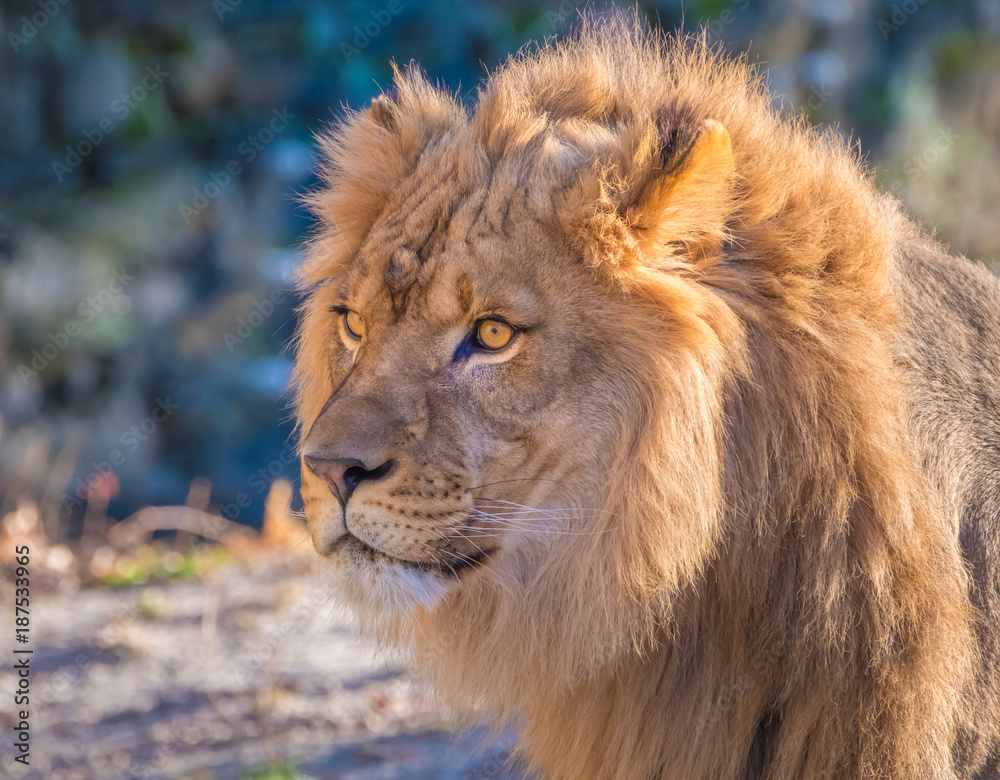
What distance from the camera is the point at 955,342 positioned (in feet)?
7.02

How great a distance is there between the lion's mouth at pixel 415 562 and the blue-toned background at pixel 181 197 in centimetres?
529

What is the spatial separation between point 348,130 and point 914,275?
1536 millimetres

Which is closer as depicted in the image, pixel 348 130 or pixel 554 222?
Answer: pixel 554 222

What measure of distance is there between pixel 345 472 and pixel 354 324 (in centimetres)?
52

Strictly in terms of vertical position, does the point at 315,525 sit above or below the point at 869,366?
below

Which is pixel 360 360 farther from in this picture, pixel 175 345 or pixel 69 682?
pixel 175 345

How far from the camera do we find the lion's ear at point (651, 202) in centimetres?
193

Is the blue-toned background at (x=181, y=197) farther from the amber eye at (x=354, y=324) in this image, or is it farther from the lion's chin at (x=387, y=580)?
the lion's chin at (x=387, y=580)

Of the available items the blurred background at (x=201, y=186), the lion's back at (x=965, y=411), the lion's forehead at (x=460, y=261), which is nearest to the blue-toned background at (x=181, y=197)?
the blurred background at (x=201, y=186)

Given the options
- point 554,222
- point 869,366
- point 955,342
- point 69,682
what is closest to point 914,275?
point 955,342

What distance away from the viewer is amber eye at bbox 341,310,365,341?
229 cm

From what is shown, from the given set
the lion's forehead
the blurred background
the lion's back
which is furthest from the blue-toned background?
the lion's back

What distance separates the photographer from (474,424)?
1998 millimetres

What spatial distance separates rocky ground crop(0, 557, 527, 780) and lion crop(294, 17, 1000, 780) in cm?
85
